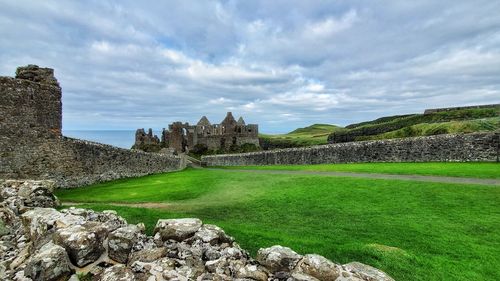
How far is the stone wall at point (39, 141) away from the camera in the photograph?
58.6 ft

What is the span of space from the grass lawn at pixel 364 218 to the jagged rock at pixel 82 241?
2215 millimetres

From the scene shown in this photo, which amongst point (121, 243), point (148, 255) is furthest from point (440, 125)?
point (121, 243)

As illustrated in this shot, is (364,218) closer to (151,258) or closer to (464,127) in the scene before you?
(151,258)

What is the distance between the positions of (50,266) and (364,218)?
27.7ft

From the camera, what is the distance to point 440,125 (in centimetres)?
4888

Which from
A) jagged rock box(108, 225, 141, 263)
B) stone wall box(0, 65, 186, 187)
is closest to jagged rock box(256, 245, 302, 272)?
jagged rock box(108, 225, 141, 263)

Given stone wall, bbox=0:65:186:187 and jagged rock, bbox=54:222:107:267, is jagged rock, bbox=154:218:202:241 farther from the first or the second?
stone wall, bbox=0:65:186:187

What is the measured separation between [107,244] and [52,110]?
16650mm

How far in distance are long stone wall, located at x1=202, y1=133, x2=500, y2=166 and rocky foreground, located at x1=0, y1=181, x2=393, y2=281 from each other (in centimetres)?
2273

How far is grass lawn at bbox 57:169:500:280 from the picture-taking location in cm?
683

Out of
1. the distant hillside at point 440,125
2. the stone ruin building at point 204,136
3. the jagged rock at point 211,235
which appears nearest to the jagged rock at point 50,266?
the jagged rock at point 211,235

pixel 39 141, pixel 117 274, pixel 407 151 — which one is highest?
pixel 39 141

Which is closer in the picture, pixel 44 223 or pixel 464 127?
pixel 44 223

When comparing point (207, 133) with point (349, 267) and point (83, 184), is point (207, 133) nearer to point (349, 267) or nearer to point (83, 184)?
point (83, 184)
